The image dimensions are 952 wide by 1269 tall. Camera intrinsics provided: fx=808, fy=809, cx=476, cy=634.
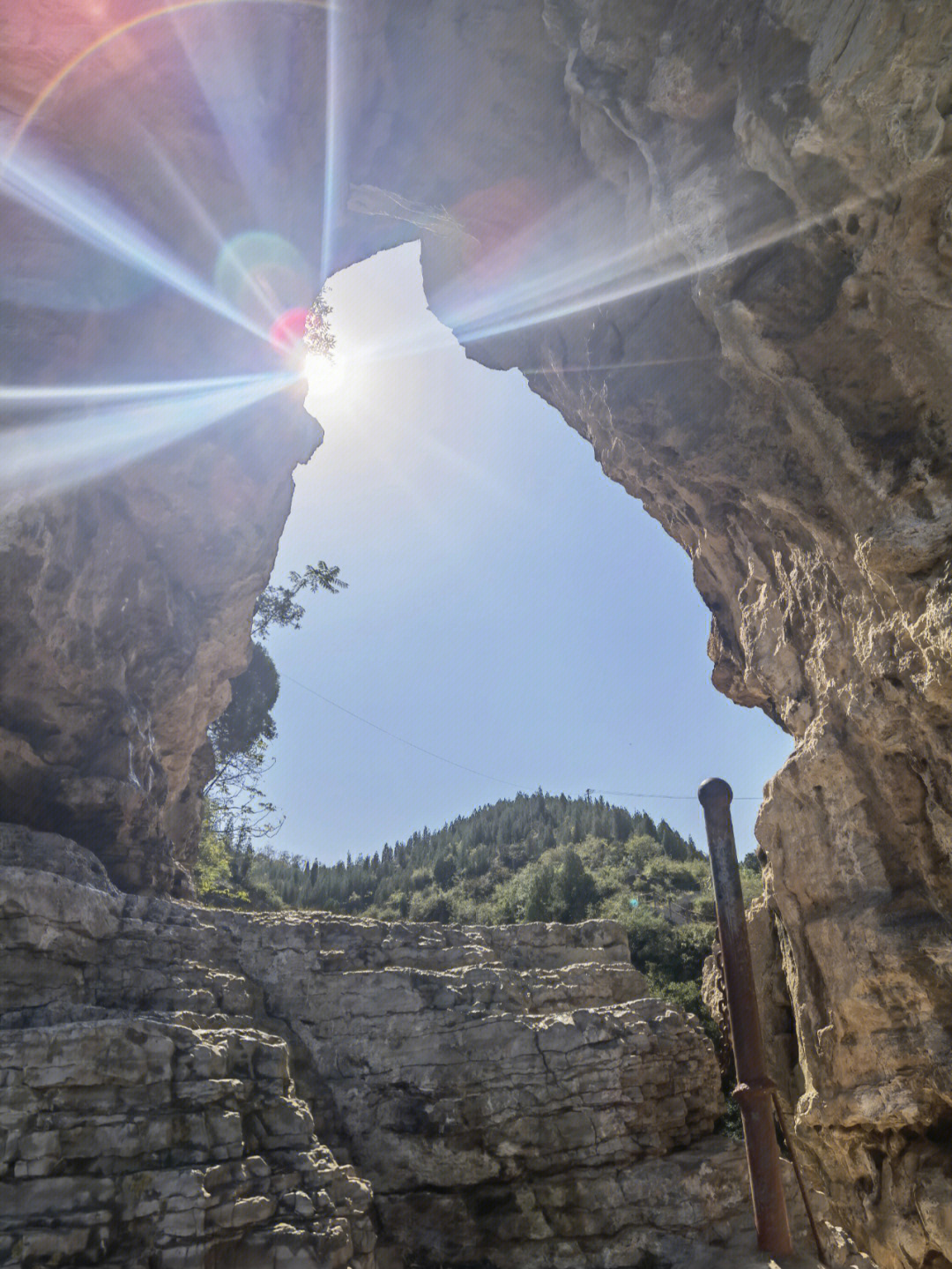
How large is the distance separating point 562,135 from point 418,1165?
1506 cm

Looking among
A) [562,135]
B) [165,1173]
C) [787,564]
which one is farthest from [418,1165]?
[562,135]

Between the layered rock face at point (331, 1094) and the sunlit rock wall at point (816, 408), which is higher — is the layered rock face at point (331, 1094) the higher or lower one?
the lower one

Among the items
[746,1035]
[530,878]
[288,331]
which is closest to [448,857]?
[530,878]

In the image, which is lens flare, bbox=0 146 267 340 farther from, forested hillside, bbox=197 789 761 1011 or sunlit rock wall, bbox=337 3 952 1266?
forested hillside, bbox=197 789 761 1011

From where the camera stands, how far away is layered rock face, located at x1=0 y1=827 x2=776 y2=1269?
6.57 meters

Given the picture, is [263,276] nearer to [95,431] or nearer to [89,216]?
[89,216]

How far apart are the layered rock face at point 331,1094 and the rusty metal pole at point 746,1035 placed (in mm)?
705

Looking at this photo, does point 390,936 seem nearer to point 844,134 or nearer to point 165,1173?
point 165,1173

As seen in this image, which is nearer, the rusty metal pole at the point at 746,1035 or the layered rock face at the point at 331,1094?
the layered rock face at the point at 331,1094

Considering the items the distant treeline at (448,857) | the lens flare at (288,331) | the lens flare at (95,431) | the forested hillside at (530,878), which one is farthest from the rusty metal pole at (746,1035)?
the distant treeline at (448,857)

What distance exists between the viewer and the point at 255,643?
2742cm

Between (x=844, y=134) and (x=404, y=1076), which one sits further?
(x=404, y=1076)

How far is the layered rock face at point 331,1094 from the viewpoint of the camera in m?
6.57

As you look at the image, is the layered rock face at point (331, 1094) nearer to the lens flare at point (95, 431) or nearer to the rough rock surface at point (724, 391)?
the rough rock surface at point (724, 391)
